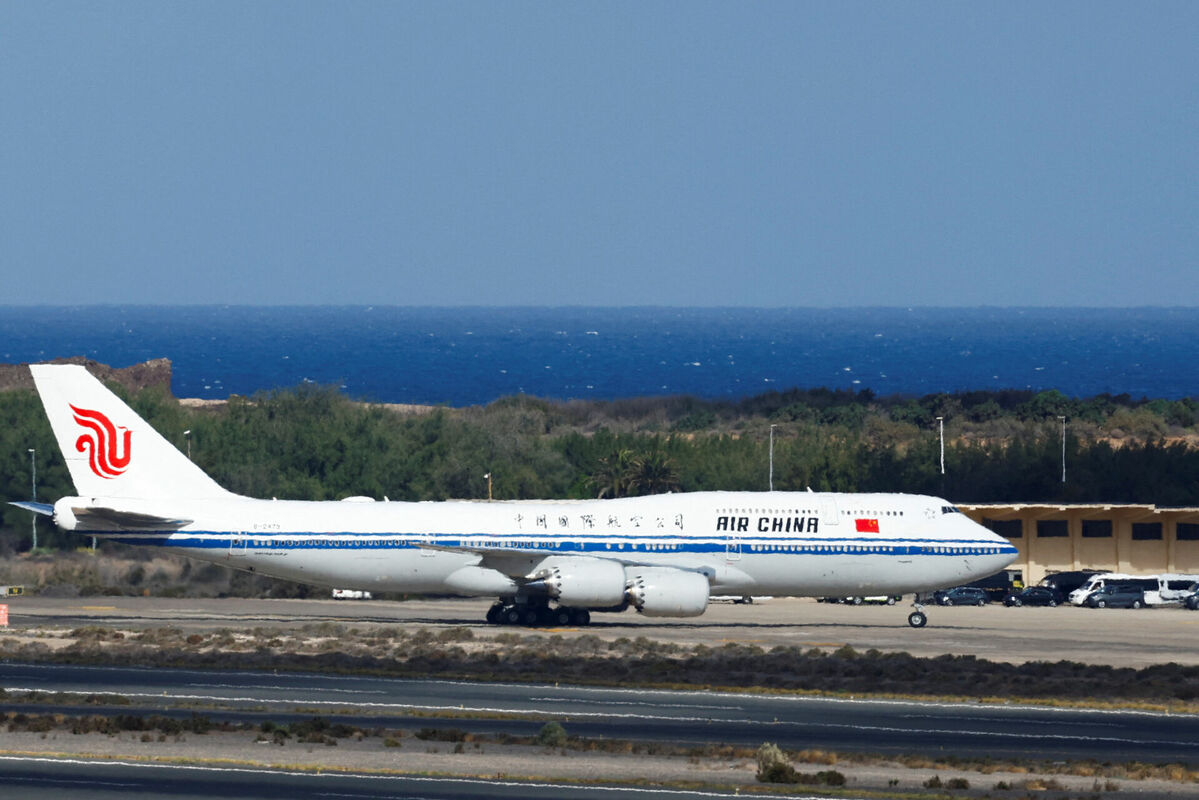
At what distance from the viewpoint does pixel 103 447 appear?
55031 mm

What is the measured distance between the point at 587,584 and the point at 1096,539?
3234 cm

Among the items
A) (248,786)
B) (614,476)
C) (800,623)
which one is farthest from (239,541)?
(614,476)

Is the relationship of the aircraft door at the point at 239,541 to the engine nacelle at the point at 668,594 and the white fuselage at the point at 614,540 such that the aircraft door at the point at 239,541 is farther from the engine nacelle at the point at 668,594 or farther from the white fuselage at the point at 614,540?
the engine nacelle at the point at 668,594

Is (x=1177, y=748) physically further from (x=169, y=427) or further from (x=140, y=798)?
(x=169, y=427)

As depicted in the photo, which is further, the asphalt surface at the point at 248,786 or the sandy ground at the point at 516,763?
the sandy ground at the point at 516,763

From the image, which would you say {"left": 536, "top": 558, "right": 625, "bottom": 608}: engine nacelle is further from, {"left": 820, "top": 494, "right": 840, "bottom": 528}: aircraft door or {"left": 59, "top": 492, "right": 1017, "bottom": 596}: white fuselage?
{"left": 820, "top": 494, "right": 840, "bottom": 528}: aircraft door

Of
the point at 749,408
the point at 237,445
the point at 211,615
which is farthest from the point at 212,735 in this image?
the point at 749,408

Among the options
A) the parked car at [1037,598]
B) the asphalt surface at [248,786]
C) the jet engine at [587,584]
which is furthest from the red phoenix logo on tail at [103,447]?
the parked car at [1037,598]

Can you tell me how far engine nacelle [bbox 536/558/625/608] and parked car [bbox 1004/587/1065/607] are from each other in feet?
73.5

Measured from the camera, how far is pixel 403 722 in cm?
3484

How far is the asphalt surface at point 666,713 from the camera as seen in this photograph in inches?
1284

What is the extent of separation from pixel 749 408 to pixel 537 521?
85.7 metres

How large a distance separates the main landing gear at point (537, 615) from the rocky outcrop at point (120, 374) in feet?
269

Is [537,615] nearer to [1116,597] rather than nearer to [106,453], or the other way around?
[106,453]
